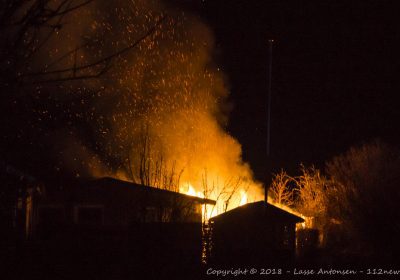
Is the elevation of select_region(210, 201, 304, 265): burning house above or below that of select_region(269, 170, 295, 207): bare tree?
below

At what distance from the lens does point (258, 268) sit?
10812mm

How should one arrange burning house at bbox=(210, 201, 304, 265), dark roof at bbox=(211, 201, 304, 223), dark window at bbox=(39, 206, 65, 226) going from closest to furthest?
1. burning house at bbox=(210, 201, 304, 265)
2. dark roof at bbox=(211, 201, 304, 223)
3. dark window at bbox=(39, 206, 65, 226)

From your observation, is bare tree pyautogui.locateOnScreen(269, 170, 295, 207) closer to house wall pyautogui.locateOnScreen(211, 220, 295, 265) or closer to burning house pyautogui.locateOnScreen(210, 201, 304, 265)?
burning house pyautogui.locateOnScreen(210, 201, 304, 265)

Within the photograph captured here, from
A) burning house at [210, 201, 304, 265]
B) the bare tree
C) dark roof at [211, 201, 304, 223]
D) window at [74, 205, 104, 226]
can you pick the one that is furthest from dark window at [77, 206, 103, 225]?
the bare tree

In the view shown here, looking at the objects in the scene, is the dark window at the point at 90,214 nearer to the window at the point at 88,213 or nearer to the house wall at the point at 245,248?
the window at the point at 88,213

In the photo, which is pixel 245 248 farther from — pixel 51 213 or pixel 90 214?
pixel 51 213

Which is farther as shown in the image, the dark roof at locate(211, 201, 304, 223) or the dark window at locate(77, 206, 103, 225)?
the dark window at locate(77, 206, 103, 225)

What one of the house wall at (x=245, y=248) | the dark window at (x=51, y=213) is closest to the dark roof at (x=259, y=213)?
the house wall at (x=245, y=248)

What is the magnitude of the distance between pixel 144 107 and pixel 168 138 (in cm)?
235

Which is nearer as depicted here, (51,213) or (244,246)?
(244,246)

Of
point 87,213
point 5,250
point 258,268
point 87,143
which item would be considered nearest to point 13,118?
point 5,250

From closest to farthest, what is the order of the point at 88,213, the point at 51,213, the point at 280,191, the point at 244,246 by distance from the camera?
the point at 244,246 < the point at 88,213 < the point at 51,213 < the point at 280,191

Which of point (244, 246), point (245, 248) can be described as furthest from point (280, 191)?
point (245, 248)

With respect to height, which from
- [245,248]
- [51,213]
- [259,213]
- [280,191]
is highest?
[280,191]
